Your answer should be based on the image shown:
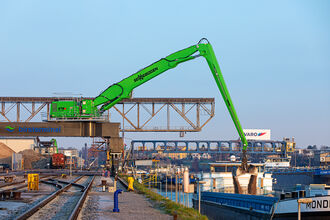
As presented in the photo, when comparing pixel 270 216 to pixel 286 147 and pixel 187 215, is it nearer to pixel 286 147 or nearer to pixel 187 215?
pixel 187 215

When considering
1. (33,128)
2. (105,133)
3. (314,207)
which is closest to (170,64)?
(105,133)

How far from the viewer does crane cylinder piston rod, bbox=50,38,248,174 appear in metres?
48.3

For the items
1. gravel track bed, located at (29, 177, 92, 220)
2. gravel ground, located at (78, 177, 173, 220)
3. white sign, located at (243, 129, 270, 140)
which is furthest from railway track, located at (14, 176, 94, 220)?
white sign, located at (243, 129, 270, 140)

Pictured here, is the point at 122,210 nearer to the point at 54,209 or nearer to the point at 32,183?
the point at 54,209

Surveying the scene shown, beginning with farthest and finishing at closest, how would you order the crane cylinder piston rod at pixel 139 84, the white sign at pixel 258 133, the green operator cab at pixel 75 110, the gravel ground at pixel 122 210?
the white sign at pixel 258 133
the green operator cab at pixel 75 110
the crane cylinder piston rod at pixel 139 84
the gravel ground at pixel 122 210

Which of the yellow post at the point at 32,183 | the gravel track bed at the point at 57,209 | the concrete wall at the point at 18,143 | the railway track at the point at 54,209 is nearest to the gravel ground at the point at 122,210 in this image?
the railway track at the point at 54,209

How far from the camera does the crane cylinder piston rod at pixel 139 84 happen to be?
48.3 m

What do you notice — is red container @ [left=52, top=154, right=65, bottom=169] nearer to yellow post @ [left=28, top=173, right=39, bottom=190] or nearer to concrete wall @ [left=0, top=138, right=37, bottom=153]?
concrete wall @ [left=0, top=138, right=37, bottom=153]

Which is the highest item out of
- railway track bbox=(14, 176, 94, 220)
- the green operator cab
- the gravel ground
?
the green operator cab

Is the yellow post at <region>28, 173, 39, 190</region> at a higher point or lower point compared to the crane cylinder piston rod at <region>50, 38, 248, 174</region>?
lower

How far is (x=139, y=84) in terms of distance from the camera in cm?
5100

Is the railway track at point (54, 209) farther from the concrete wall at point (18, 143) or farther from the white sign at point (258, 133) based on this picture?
the white sign at point (258, 133)

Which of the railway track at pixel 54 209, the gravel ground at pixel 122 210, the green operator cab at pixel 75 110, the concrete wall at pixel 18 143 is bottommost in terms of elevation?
the gravel ground at pixel 122 210

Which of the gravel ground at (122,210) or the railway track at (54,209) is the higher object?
the railway track at (54,209)
